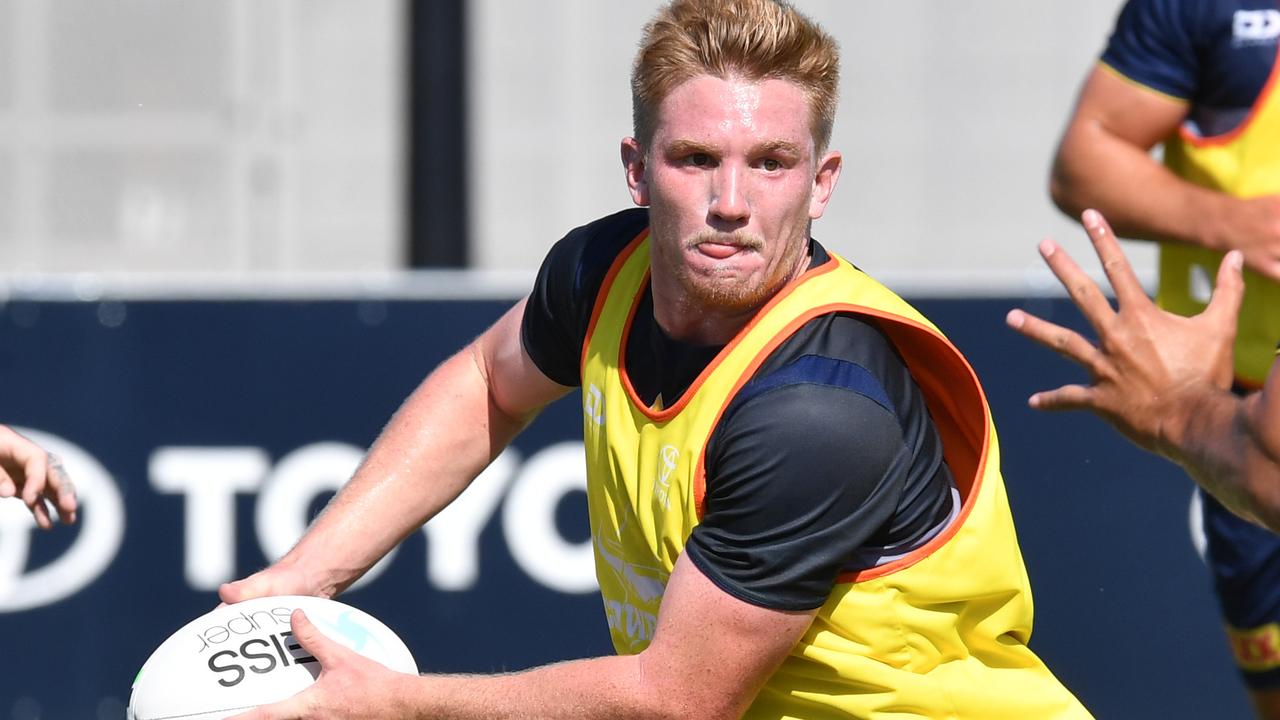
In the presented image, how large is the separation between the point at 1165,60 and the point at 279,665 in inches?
97.1

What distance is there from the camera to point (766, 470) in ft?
8.70

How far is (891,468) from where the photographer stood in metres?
2.70

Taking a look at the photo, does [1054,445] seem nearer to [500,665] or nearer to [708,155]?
[500,665]

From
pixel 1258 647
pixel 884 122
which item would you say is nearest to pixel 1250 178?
pixel 1258 647

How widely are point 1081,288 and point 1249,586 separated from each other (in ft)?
6.73

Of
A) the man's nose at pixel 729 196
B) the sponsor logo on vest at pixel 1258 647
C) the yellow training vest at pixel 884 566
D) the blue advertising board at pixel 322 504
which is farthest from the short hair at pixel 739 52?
the blue advertising board at pixel 322 504

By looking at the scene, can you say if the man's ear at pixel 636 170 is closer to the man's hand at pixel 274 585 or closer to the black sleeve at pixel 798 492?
the black sleeve at pixel 798 492

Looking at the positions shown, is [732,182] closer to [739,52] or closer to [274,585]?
[739,52]

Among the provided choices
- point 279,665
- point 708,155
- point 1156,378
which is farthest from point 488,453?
point 1156,378

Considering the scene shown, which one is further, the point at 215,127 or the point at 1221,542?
the point at 215,127

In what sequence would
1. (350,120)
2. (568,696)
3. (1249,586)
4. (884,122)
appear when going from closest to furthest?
1. (568,696)
2. (1249,586)
3. (350,120)
4. (884,122)

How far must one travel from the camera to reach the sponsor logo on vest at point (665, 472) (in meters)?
2.81

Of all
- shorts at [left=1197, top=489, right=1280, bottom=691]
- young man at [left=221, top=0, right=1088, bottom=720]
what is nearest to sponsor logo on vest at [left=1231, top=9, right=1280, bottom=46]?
shorts at [left=1197, top=489, right=1280, bottom=691]

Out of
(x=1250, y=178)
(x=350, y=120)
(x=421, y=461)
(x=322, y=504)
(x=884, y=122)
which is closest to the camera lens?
(x=421, y=461)
